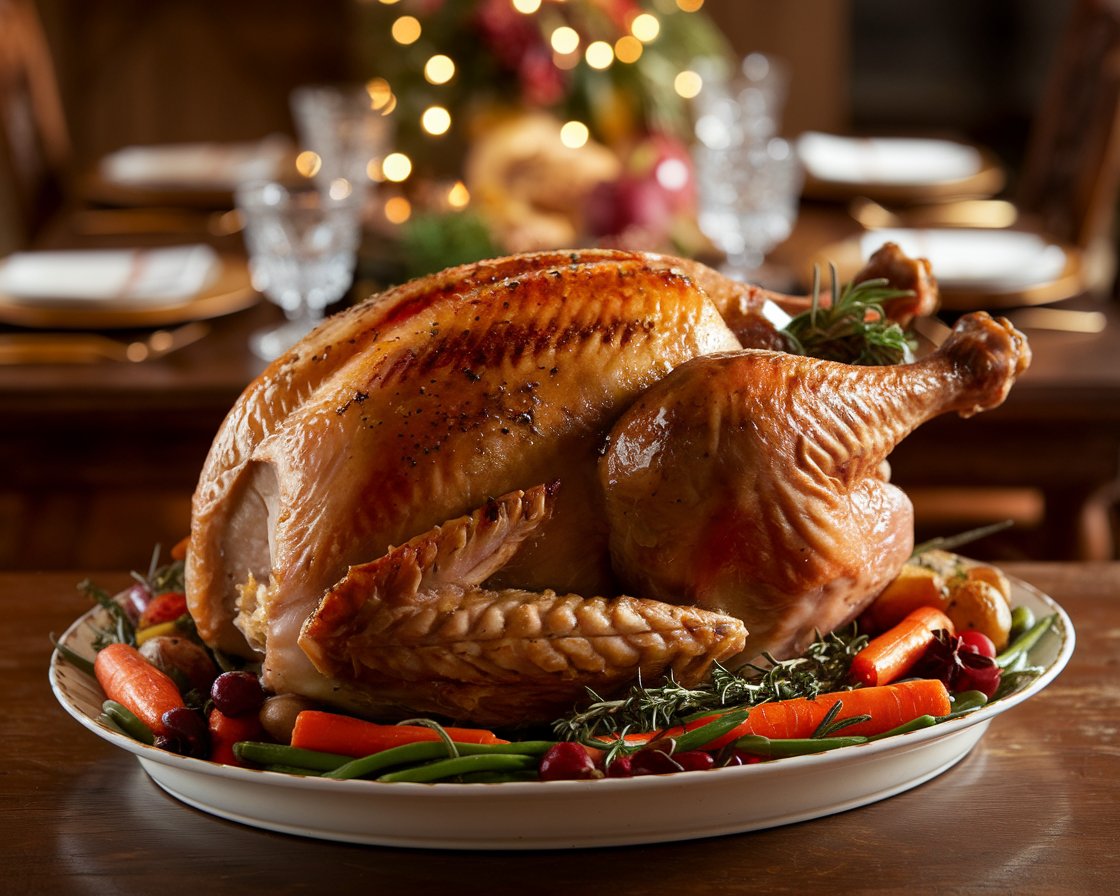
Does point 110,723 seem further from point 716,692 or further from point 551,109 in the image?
point 551,109

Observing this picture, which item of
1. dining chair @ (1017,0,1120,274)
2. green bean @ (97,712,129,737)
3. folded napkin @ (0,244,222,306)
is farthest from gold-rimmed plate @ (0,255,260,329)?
dining chair @ (1017,0,1120,274)

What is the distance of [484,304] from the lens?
1.59m

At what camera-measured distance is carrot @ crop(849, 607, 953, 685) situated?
160 centimetres

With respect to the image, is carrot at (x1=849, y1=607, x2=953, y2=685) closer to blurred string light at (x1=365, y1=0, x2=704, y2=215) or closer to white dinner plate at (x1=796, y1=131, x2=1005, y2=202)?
blurred string light at (x1=365, y1=0, x2=704, y2=215)

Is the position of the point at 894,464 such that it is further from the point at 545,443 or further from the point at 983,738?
the point at 545,443

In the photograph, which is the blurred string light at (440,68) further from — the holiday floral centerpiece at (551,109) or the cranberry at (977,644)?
the cranberry at (977,644)

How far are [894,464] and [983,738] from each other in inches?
56.6

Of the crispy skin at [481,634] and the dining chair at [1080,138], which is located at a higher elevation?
the dining chair at [1080,138]

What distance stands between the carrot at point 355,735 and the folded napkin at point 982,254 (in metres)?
1.86

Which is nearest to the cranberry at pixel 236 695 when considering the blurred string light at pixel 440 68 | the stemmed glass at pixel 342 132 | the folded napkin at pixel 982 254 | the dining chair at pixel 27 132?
the folded napkin at pixel 982 254

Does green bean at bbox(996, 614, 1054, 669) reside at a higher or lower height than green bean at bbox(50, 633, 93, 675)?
higher

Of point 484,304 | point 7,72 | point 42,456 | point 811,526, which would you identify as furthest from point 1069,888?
point 7,72

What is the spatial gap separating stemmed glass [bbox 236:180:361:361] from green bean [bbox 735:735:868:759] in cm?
172

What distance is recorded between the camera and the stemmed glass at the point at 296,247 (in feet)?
9.75
